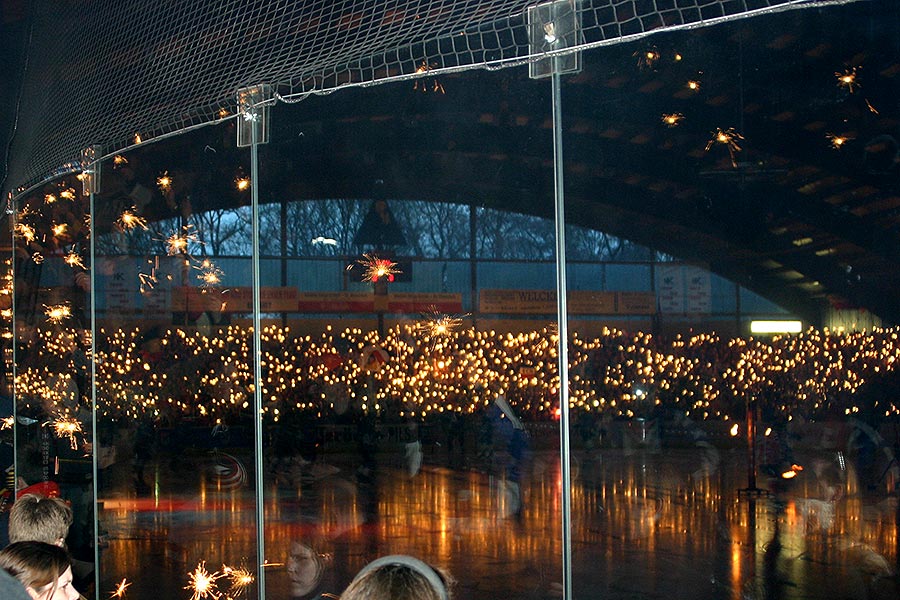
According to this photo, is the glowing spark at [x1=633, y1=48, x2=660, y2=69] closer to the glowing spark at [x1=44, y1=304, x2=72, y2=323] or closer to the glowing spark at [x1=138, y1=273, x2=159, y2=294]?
the glowing spark at [x1=138, y1=273, x2=159, y2=294]

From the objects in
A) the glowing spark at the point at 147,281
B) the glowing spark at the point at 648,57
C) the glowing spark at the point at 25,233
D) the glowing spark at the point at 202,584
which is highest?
the glowing spark at the point at 648,57

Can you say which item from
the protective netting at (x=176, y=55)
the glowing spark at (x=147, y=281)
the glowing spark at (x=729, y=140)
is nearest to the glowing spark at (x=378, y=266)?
the glowing spark at (x=147, y=281)

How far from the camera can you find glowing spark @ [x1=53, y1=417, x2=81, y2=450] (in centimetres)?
538

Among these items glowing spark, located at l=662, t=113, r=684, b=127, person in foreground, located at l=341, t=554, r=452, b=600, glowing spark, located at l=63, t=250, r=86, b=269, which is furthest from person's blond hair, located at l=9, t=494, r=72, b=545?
glowing spark, located at l=662, t=113, r=684, b=127

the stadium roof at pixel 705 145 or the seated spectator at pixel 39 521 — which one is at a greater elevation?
the stadium roof at pixel 705 145

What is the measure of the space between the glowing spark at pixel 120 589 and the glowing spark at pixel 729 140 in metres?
21.7

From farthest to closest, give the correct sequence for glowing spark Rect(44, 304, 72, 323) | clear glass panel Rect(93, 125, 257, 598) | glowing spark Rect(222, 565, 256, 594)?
1. clear glass panel Rect(93, 125, 257, 598)
2. glowing spark Rect(222, 565, 256, 594)
3. glowing spark Rect(44, 304, 72, 323)

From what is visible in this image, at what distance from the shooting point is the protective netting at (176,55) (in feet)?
10.4

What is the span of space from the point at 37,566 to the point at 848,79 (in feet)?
85.0

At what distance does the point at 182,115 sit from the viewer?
11.7 ft

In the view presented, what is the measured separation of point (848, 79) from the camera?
79.7 feet

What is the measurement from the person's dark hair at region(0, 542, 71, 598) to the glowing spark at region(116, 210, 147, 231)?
20.9 m

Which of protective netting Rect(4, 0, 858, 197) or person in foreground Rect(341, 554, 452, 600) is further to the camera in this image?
protective netting Rect(4, 0, 858, 197)

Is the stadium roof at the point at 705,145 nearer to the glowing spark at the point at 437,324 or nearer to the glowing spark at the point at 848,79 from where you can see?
the glowing spark at the point at 848,79
